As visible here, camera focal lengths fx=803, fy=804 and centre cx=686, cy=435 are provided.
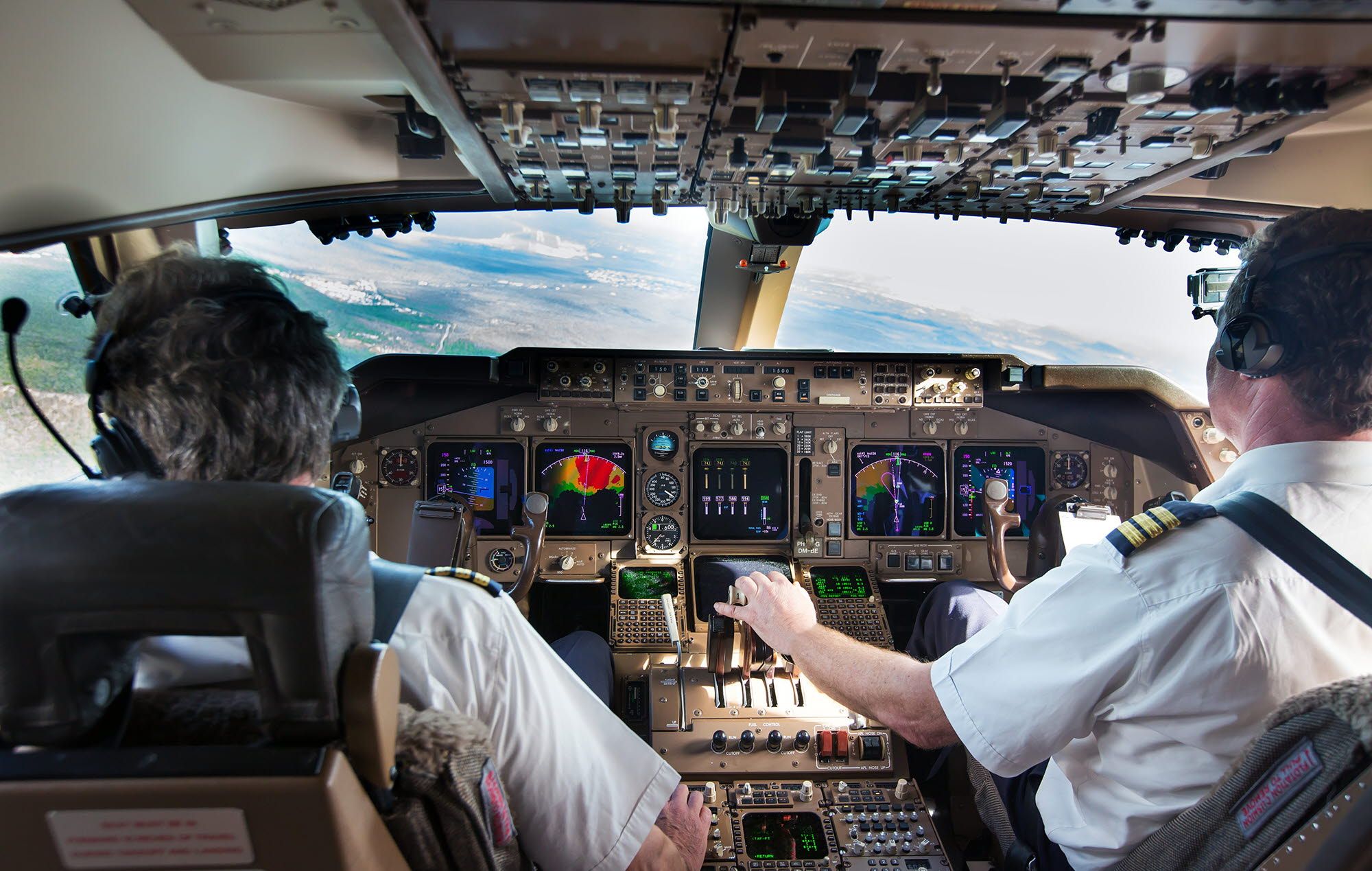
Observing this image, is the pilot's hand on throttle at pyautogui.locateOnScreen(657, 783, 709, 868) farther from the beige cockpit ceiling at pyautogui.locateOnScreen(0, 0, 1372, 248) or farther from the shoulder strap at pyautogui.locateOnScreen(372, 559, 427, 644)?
the beige cockpit ceiling at pyautogui.locateOnScreen(0, 0, 1372, 248)

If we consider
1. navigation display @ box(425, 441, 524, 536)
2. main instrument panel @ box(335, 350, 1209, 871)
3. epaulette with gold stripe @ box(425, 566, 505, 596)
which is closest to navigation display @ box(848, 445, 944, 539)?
main instrument panel @ box(335, 350, 1209, 871)

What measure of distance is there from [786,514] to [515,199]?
173 cm

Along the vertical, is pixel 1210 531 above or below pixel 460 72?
below

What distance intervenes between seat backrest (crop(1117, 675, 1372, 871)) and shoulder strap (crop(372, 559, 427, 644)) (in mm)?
1062

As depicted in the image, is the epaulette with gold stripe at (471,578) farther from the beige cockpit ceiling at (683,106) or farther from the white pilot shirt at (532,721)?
the beige cockpit ceiling at (683,106)

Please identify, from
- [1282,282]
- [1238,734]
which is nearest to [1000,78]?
[1282,282]

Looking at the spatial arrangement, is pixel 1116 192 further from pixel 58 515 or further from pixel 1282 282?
pixel 58 515

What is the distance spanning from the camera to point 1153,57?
4.10 feet

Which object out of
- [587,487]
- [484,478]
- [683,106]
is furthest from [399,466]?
[683,106]

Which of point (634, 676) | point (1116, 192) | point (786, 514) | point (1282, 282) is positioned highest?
point (1116, 192)

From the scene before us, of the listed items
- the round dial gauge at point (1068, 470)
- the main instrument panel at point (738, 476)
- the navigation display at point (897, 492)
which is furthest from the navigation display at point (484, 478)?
the round dial gauge at point (1068, 470)

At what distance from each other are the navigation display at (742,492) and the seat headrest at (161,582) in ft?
8.61

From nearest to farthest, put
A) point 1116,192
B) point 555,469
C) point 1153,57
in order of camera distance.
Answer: point 1153,57 < point 1116,192 < point 555,469

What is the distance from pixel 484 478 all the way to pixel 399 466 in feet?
1.13
